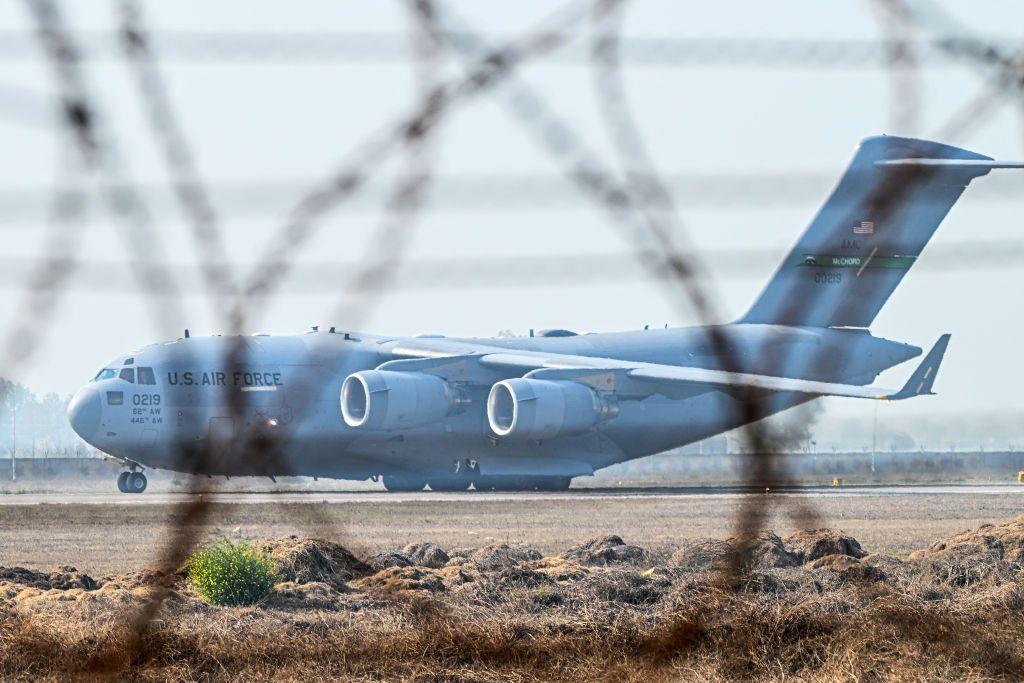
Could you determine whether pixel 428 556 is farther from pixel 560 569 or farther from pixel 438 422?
pixel 438 422

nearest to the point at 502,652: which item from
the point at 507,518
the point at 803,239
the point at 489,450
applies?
the point at 803,239

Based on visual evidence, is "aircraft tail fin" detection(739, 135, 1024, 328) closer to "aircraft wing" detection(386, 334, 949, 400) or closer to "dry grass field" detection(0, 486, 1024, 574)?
"dry grass field" detection(0, 486, 1024, 574)

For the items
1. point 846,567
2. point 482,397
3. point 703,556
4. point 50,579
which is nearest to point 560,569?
point 703,556

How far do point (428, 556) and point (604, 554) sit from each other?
1.85m

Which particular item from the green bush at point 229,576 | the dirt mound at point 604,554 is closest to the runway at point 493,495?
the dirt mound at point 604,554

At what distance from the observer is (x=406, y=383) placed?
31.3 metres

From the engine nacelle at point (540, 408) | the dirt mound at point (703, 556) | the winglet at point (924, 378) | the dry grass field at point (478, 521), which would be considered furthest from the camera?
the engine nacelle at point (540, 408)

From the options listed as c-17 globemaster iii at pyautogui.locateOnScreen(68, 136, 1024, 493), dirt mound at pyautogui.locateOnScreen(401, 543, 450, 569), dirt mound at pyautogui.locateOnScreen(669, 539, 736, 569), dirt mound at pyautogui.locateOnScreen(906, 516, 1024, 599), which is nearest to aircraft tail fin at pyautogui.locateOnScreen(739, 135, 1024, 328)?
dirt mound at pyautogui.locateOnScreen(906, 516, 1024, 599)

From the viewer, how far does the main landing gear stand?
115ft

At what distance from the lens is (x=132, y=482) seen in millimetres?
35031

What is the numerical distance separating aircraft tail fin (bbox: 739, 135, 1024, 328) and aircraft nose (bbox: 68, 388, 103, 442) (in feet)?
80.9

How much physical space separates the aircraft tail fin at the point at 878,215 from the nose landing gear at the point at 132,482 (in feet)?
92.0

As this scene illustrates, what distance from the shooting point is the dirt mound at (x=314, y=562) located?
15016mm

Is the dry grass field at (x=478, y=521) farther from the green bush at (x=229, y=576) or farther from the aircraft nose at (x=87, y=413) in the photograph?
the green bush at (x=229, y=576)
